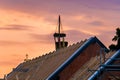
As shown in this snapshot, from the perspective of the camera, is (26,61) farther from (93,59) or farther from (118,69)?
(118,69)

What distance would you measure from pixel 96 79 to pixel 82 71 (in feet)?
18.2

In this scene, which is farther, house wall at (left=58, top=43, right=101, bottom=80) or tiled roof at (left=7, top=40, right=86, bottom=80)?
tiled roof at (left=7, top=40, right=86, bottom=80)

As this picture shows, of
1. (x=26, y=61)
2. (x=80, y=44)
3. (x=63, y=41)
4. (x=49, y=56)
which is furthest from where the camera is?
(x=26, y=61)

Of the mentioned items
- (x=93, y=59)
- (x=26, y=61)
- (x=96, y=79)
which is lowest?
(x=96, y=79)

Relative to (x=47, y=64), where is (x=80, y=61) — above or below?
below

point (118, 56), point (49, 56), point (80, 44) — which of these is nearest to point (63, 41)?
point (49, 56)

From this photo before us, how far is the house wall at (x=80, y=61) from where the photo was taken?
47875mm

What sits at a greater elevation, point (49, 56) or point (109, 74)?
point (49, 56)

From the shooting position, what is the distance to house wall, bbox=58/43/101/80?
157 feet

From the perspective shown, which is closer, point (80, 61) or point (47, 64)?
point (80, 61)

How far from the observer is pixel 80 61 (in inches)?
1900

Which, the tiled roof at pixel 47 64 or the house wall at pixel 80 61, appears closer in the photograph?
the house wall at pixel 80 61

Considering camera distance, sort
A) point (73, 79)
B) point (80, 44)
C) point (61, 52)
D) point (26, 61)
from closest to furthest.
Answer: point (73, 79) → point (80, 44) → point (61, 52) → point (26, 61)

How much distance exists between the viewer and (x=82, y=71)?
152ft
